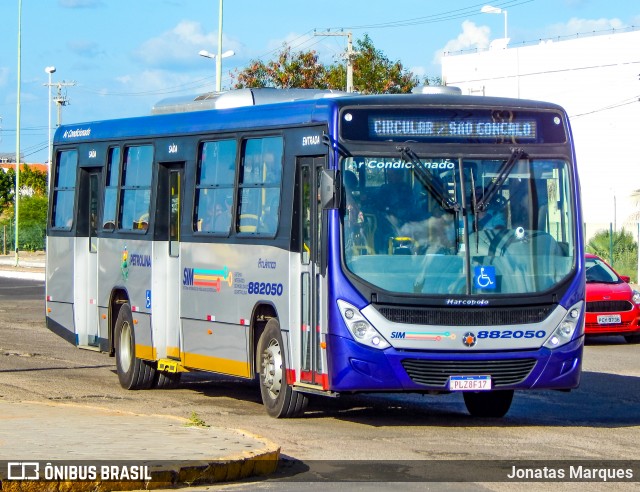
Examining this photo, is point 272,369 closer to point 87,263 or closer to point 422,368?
point 422,368

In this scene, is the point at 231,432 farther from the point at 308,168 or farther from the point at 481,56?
the point at 481,56

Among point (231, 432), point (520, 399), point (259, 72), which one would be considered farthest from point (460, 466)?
point (259, 72)

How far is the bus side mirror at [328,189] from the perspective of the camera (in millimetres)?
12219

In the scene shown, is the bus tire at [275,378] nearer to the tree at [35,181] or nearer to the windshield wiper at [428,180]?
the windshield wiper at [428,180]

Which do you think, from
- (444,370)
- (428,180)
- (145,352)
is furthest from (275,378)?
(145,352)

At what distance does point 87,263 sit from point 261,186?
197 inches

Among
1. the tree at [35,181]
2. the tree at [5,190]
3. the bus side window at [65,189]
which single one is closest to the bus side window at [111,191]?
the bus side window at [65,189]

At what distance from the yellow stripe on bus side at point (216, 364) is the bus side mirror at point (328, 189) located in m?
2.46

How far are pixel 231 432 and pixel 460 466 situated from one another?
1.97 metres

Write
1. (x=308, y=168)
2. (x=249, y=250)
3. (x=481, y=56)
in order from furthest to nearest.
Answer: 1. (x=481, y=56)
2. (x=249, y=250)
3. (x=308, y=168)

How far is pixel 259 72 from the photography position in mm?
55781

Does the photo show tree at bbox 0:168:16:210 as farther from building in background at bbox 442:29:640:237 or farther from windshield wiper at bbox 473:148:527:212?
windshield wiper at bbox 473:148:527:212

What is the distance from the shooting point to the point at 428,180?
12.5 metres

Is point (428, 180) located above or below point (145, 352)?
above
